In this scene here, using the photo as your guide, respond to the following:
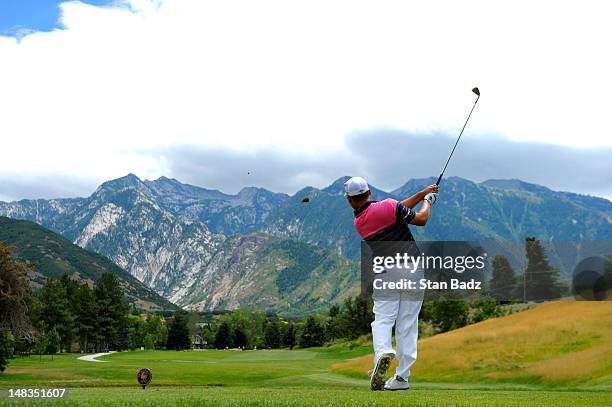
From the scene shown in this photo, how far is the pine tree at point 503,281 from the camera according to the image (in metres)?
104

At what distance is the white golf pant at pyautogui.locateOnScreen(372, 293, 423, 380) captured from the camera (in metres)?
11.2

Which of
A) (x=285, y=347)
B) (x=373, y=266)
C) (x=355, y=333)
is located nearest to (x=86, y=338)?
(x=355, y=333)

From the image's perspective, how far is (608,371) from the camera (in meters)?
31.2

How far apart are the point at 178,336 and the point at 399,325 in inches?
6504

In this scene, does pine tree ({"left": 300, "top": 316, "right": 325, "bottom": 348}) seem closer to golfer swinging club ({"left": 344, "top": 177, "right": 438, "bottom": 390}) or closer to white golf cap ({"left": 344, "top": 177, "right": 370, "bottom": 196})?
golfer swinging club ({"left": 344, "top": 177, "right": 438, "bottom": 390})

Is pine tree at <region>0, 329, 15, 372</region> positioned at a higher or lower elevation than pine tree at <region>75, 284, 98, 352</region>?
lower

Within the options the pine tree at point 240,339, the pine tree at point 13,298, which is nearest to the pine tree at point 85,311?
the pine tree at point 240,339

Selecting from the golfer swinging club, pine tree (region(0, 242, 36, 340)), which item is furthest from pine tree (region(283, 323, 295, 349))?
the golfer swinging club

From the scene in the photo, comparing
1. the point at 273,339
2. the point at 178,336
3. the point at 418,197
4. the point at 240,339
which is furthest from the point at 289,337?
the point at 418,197

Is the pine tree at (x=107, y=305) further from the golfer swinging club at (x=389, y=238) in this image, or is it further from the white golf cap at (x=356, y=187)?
the white golf cap at (x=356, y=187)

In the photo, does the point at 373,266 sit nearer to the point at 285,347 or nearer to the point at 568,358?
the point at 568,358

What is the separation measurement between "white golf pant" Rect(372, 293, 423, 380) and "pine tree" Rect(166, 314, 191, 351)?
16477 cm

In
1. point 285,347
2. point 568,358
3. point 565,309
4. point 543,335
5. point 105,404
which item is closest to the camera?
point 105,404

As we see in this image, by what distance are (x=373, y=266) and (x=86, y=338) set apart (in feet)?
417
